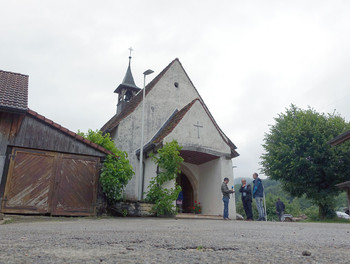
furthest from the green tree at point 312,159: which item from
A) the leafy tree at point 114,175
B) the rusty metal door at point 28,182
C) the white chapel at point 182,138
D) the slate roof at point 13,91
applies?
the slate roof at point 13,91

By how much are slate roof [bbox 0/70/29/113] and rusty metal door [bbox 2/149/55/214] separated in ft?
5.17

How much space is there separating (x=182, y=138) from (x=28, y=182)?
6379 millimetres

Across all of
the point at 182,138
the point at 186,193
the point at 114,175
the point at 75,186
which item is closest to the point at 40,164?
the point at 75,186

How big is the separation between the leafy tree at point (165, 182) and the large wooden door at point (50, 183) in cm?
231

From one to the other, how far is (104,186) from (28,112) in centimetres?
367

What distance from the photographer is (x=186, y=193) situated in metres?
16.4

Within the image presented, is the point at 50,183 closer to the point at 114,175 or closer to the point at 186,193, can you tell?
the point at 114,175

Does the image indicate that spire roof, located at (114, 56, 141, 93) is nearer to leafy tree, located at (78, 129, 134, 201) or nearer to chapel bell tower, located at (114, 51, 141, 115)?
chapel bell tower, located at (114, 51, 141, 115)

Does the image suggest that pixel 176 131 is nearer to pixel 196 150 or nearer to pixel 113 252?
pixel 196 150

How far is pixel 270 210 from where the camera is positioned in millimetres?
45906

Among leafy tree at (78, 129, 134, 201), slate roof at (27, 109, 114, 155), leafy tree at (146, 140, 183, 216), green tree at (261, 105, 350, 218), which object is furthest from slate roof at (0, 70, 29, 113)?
green tree at (261, 105, 350, 218)

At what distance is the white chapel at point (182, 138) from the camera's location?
1347cm

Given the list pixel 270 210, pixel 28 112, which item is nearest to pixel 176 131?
pixel 28 112

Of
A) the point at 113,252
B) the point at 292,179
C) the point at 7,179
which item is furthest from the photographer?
the point at 292,179
